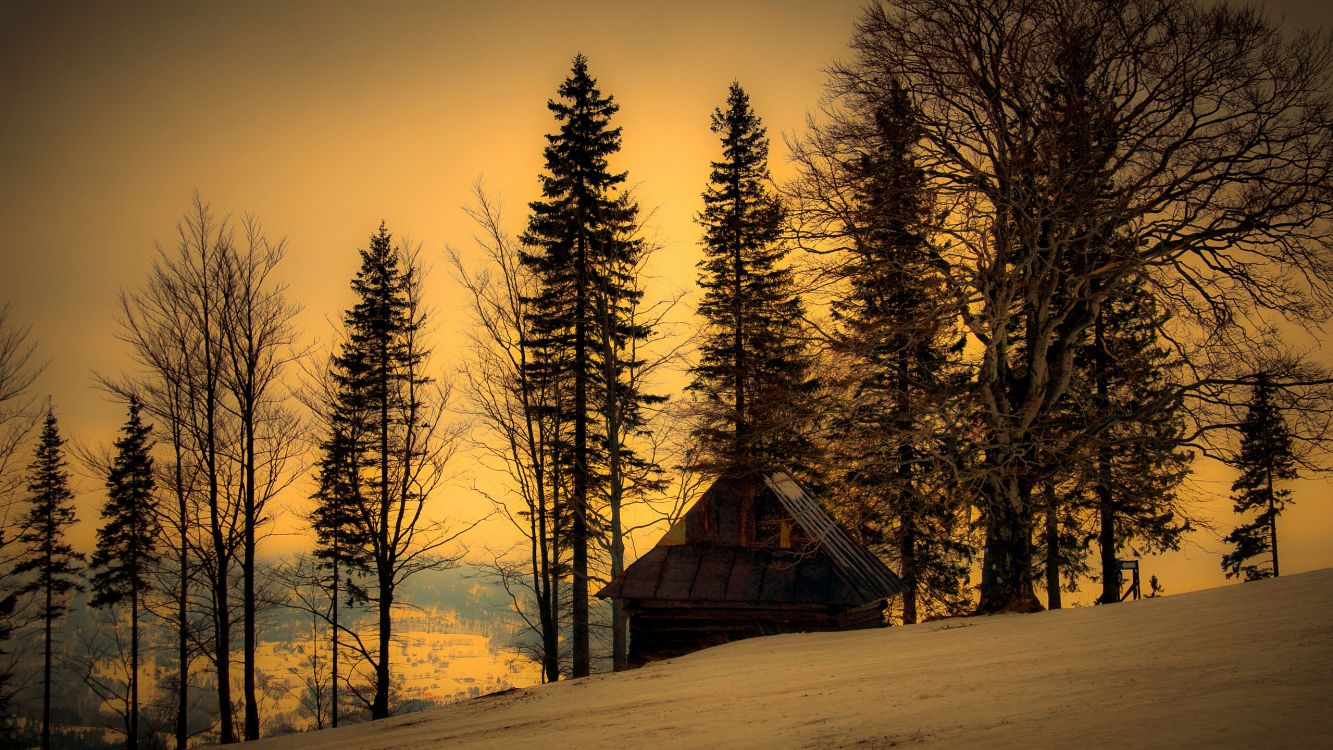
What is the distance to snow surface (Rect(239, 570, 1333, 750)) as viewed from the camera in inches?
153

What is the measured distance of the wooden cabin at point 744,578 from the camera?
17906mm

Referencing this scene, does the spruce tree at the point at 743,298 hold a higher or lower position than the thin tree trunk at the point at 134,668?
higher

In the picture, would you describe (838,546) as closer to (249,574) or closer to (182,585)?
(249,574)

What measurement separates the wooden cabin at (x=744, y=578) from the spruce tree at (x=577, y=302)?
2.51m

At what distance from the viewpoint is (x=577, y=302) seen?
75.7ft

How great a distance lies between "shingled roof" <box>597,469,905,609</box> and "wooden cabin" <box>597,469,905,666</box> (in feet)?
0.08

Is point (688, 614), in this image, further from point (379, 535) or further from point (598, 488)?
point (379, 535)

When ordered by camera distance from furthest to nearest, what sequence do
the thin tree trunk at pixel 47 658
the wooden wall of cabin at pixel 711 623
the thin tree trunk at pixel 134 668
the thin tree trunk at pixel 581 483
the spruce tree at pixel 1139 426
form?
1. the thin tree trunk at pixel 47 658
2. the thin tree trunk at pixel 134 668
3. the thin tree trunk at pixel 581 483
4. the wooden wall of cabin at pixel 711 623
5. the spruce tree at pixel 1139 426

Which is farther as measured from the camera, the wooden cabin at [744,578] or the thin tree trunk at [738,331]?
the thin tree trunk at [738,331]

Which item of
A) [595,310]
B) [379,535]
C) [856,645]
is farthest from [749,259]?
[856,645]

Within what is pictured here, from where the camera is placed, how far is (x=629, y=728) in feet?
21.8

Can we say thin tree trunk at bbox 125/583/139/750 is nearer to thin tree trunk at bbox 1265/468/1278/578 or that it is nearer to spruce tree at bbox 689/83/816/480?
spruce tree at bbox 689/83/816/480

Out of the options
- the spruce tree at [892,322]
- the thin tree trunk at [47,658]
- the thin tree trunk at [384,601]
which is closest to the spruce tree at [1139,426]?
the spruce tree at [892,322]

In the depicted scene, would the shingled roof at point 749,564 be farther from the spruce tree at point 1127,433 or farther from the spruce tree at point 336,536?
the spruce tree at point 336,536
